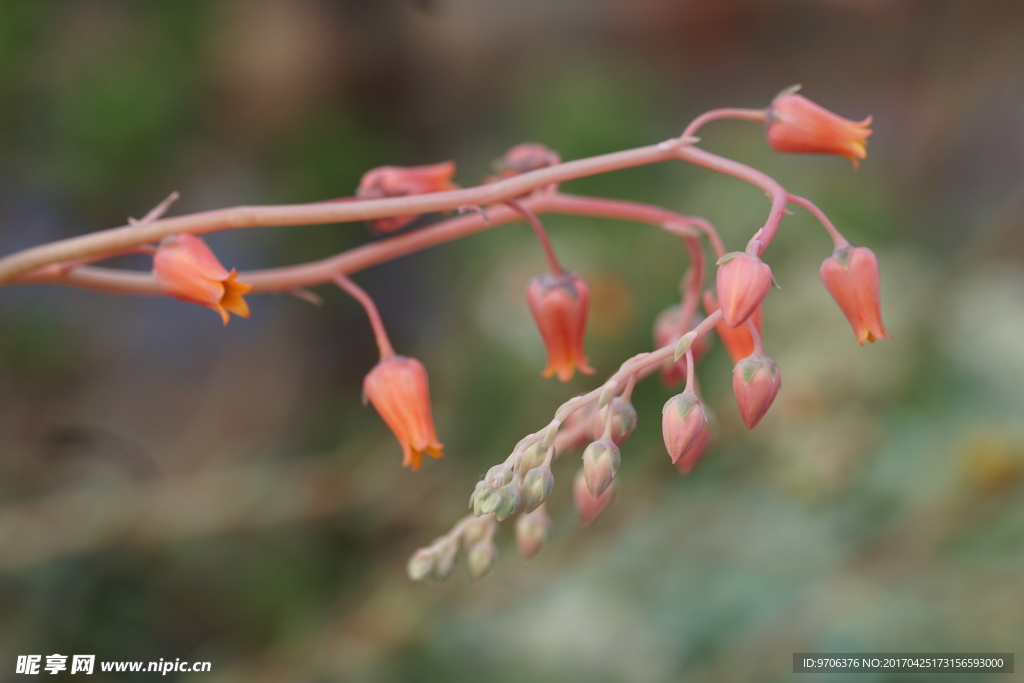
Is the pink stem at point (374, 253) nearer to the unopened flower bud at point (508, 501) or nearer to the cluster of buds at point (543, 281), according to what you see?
the cluster of buds at point (543, 281)

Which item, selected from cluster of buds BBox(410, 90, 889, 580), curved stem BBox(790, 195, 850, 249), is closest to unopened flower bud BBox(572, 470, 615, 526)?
cluster of buds BBox(410, 90, 889, 580)

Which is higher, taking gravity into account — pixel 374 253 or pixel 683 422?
pixel 374 253

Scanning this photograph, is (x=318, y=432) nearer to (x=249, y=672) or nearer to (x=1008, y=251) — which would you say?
(x=249, y=672)

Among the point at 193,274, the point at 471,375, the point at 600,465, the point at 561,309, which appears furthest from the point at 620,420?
the point at 471,375

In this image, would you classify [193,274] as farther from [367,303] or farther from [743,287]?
[743,287]

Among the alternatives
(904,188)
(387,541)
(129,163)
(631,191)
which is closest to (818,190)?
(631,191)

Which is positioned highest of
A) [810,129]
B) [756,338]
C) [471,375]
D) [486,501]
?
[471,375]
